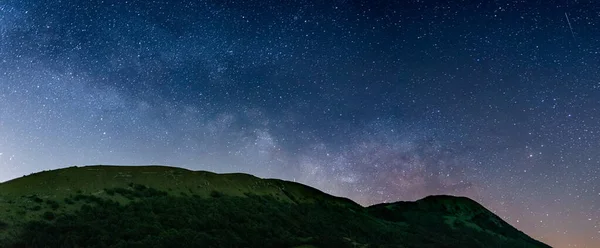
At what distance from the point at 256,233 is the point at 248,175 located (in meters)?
27.4

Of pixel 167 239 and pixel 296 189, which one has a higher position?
pixel 296 189

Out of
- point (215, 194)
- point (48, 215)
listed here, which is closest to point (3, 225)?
point (48, 215)

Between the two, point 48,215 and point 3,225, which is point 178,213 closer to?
point 48,215

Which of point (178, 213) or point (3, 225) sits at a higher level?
point (178, 213)

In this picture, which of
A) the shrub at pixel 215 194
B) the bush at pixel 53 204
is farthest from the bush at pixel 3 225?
the shrub at pixel 215 194

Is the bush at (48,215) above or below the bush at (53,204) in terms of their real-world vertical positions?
below

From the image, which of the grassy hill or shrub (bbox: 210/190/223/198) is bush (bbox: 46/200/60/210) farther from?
shrub (bbox: 210/190/223/198)

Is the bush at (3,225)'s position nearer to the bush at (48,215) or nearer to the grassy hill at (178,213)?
the grassy hill at (178,213)

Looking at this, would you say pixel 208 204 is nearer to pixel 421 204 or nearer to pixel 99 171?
pixel 99 171

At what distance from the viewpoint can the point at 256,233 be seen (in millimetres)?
63219

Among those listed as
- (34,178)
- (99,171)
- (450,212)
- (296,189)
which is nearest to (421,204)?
(450,212)

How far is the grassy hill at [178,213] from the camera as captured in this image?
153 feet

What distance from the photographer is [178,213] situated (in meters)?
60.6

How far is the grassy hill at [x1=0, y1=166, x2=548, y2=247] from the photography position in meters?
46.5
